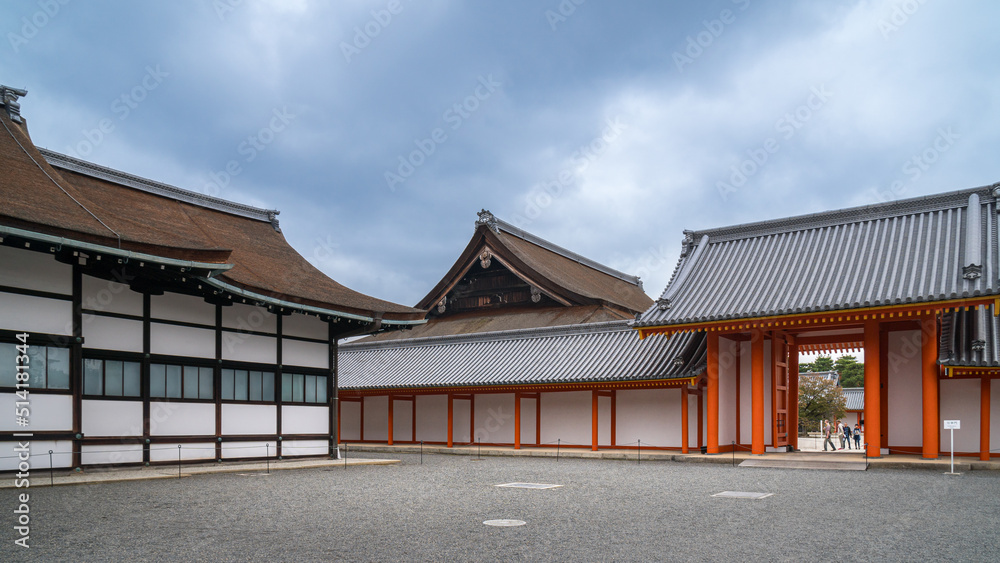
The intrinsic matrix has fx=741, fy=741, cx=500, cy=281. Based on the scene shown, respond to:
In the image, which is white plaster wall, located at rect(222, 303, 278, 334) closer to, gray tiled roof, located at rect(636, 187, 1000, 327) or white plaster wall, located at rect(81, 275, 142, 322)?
white plaster wall, located at rect(81, 275, 142, 322)

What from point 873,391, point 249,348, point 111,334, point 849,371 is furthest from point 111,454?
point 849,371

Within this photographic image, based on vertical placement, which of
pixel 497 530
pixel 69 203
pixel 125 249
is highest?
pixel 69 203

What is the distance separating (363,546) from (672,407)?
16.9 m

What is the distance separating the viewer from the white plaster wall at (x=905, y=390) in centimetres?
1998

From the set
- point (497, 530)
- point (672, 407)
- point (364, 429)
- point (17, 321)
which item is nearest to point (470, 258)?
point (364, 429)

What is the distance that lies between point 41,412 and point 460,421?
16.1 metres

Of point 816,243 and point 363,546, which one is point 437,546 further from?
point 816,243

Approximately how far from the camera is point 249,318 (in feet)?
58.9

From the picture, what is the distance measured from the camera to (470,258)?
111 ft

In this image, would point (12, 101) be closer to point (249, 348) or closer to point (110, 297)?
point (110, 297)

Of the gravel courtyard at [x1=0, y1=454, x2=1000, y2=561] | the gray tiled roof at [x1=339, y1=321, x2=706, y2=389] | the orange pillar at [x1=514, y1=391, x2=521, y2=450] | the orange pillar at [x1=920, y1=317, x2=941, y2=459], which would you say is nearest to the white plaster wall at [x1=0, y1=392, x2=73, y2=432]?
the gravel courtyard at [x1=0, y1=454, x2=1000, y2=561]

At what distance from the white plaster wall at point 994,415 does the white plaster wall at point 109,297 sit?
2012 centimetres

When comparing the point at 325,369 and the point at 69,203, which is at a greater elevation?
the point at 69,203

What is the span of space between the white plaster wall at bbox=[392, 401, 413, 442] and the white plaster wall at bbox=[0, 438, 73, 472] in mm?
16035
